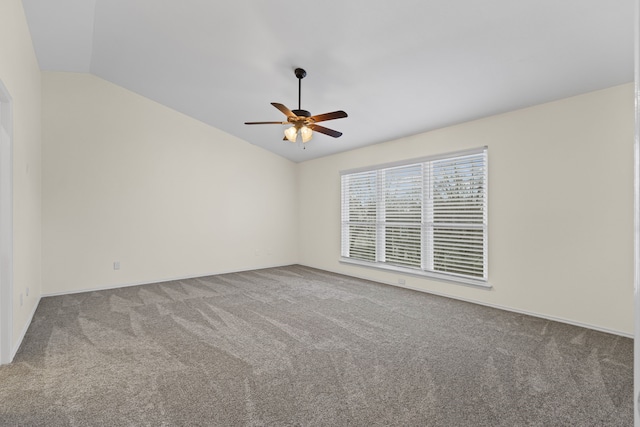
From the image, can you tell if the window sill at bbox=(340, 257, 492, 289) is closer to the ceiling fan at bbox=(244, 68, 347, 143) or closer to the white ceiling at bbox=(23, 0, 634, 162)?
the white ceiling at bbox=(23, 0, 634, 162)

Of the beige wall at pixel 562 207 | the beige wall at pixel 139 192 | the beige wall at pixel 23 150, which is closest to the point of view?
the beige wall at pixel 23 150

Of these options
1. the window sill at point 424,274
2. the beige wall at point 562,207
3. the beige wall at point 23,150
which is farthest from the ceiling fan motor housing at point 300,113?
the window sill at point 424,274

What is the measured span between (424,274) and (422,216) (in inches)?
35.4

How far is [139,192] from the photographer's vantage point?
536 cm

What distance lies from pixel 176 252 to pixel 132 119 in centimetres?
240

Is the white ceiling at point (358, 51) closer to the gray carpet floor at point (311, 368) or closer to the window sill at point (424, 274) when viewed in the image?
the window sill at point (424, 274)

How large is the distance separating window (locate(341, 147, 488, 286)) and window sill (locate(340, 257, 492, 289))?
0.05 ft

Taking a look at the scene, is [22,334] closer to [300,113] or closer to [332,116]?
[300,113]

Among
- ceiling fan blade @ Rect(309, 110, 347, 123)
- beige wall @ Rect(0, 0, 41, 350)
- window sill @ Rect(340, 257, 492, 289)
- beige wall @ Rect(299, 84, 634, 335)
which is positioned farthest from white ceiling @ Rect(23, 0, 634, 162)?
window sill @ Rect(340, 257, 492, 289)

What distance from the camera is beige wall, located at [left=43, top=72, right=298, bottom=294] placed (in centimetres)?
473

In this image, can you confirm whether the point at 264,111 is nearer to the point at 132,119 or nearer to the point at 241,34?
the point at 241,34

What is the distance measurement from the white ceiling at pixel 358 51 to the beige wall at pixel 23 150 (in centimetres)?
53

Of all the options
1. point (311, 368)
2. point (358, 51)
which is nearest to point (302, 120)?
point (358, 51)

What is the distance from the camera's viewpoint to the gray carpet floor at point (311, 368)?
1.90m
